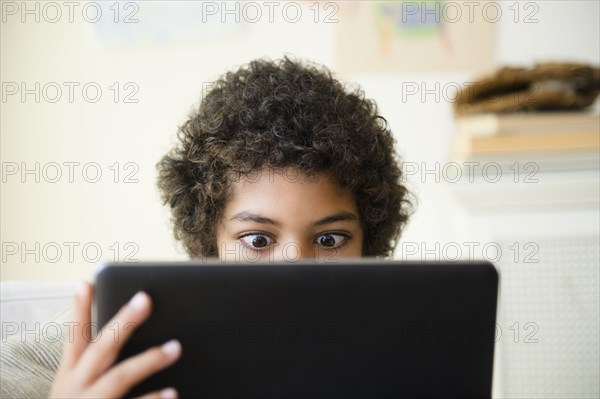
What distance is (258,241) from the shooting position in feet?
2.84

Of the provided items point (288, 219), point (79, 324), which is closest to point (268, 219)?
point (288, 219)

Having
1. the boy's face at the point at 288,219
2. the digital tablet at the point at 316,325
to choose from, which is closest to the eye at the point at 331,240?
the boy's face at the point at 288,219

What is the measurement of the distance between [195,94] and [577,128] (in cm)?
101

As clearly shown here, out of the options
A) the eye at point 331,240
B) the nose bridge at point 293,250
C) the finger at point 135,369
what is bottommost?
the finger at point 135,369

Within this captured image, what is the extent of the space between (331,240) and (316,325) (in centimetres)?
41

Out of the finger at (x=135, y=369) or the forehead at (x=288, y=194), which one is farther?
the forehead at (x=288, y=194)

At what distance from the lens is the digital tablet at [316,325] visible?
0.47m

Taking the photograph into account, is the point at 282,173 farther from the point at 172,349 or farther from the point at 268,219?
the point at 172,349

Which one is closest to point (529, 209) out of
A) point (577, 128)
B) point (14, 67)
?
point (577, 128)

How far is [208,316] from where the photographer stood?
1.56 ft

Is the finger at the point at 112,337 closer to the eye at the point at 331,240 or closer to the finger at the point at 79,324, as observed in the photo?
the finger at the point at 79,324

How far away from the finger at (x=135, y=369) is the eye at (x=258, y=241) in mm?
386

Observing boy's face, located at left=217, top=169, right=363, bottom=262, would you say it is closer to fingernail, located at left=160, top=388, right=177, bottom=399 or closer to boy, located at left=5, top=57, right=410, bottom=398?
boy, located at left=5, top=57, right=410, bottom=398

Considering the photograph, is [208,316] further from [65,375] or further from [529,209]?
[529,209]
